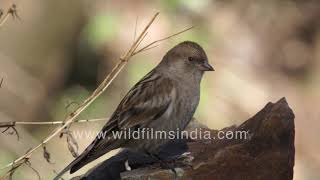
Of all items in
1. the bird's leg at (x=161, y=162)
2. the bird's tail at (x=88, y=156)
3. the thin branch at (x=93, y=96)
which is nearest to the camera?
the thin branch at (x=93, y=96)

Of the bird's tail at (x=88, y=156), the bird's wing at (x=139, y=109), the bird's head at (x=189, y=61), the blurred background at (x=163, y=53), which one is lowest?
the bird's tail at (x=88, y=156)

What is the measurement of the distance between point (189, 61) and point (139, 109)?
60 cm

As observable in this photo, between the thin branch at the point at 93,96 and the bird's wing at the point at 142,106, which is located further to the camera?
the bird's wing at the point at 142,106

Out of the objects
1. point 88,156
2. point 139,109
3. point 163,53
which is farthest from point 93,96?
point 163,53

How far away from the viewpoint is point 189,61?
666cm

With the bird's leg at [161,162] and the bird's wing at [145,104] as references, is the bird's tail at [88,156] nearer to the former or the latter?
the bird's wing at [145,104]

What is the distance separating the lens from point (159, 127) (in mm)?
6395

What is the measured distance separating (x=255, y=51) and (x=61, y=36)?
265cm

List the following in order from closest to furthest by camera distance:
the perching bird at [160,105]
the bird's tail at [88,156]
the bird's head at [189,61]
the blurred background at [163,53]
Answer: the bird's tail at [88,156] < the perching bird at [160,105] < the bird's head at [189,61] < the blurred background at [163,53]

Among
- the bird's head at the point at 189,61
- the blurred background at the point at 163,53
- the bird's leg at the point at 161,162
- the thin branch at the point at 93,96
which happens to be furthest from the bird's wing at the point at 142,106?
the blurred background at the point at 163,53

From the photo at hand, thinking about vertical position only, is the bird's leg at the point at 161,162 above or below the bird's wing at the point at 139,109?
below

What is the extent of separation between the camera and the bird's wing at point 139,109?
6.25 meters

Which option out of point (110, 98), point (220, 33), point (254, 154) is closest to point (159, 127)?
point (254, 154)

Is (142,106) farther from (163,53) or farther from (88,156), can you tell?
(163,53)
